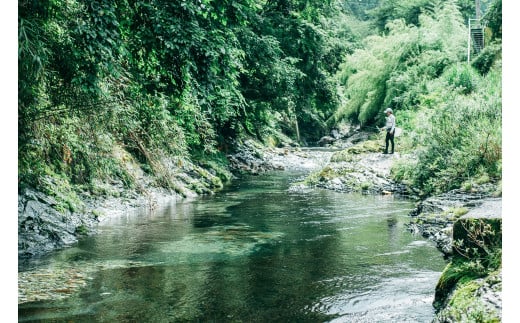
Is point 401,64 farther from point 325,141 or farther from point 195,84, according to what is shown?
point 195,84

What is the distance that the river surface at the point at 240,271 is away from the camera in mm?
6629

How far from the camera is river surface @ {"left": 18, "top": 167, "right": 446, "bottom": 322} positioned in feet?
21.7

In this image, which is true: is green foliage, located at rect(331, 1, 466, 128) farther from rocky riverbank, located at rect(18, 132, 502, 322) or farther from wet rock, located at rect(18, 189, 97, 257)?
wet rock, located at rect(18, 189, 97, 257)

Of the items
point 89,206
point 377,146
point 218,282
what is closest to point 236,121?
point 377,146

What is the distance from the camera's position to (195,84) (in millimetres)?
10242

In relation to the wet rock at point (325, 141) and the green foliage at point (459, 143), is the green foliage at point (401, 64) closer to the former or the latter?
the wet rock at point (325, 141)

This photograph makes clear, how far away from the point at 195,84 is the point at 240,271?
3713 mm

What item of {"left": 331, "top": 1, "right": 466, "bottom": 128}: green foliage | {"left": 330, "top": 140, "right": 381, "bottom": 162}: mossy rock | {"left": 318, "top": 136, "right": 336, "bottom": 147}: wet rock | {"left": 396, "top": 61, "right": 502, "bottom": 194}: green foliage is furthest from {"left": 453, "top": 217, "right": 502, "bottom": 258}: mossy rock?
{"left": 318, "top": 136, "right": 336, "bottom": 147}: wet rock

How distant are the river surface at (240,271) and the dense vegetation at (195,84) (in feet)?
6.56

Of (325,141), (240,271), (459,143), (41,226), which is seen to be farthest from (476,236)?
(325,141)

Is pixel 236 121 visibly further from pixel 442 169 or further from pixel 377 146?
pixel 442 169

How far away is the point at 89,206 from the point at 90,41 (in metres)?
6.80
